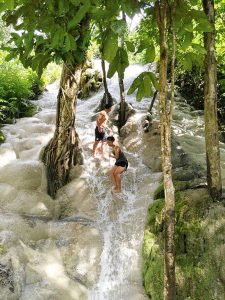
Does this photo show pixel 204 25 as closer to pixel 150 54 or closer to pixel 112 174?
pixel 150 54

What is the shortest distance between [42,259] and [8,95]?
9.05 m

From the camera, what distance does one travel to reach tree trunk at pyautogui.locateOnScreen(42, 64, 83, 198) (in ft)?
→ 25.0

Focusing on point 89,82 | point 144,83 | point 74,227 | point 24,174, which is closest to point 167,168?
point 144,83

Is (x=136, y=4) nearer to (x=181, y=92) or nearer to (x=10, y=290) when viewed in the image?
(x=10, y=290)

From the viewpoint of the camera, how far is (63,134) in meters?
7.71

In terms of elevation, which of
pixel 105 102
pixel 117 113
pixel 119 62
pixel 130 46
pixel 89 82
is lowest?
pixel 117 113

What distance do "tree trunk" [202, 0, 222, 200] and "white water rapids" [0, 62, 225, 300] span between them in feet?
5.91

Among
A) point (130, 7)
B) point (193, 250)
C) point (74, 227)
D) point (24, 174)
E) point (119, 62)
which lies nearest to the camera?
point (130, 7)

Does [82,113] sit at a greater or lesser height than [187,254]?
greater

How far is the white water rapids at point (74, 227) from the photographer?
17.0 feet

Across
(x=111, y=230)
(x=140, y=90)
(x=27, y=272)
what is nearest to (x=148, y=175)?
(x=111, y=230)

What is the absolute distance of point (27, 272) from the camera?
514 cm

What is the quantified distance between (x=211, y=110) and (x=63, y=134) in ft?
12.1

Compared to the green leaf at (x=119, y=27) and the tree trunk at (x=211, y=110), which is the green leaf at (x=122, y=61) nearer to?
the green leaf at (x=119, y=27)
